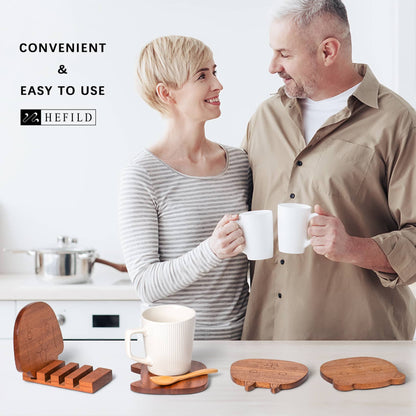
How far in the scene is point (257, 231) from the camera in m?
1.18

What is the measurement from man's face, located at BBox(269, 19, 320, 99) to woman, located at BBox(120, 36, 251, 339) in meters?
0.18

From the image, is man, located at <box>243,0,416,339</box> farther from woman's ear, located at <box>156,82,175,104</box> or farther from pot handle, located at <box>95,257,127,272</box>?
pot handle, located at <box>95,257,127,272</box>

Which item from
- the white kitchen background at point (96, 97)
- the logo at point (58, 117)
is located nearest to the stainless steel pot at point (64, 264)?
the white kitchen background at point (96, 97)

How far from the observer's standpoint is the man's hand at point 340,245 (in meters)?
1.23

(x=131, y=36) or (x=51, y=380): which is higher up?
(x=131, y=36)

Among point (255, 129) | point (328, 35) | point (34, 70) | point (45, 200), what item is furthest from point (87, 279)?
point (328, 35)

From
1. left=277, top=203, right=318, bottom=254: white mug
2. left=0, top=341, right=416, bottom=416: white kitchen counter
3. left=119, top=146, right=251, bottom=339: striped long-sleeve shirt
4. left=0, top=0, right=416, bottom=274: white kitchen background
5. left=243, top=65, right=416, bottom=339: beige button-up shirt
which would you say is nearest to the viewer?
left=0, top=341, right=416, bottom=416: white kitchen counter

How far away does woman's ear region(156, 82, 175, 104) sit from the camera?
4.96 feet

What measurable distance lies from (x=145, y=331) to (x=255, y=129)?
798 mm

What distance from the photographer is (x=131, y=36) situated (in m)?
2.88

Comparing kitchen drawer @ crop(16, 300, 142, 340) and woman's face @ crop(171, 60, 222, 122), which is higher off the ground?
woman's face @ crop(171, 60, 222, 122)

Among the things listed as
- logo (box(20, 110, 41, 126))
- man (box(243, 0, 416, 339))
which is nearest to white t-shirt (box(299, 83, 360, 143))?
man (box(243, 0, 416, 339))

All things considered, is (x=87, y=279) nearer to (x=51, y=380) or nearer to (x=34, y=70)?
(x=34, y=70)

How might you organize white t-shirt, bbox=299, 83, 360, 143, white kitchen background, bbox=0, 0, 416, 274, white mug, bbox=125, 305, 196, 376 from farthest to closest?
Answer: white kitchen background, bbox=0, 0, 416, 274, white t-shirt, bbox=299, 83, 360, 143, white mug, bbox=125, 305, 196, 376
